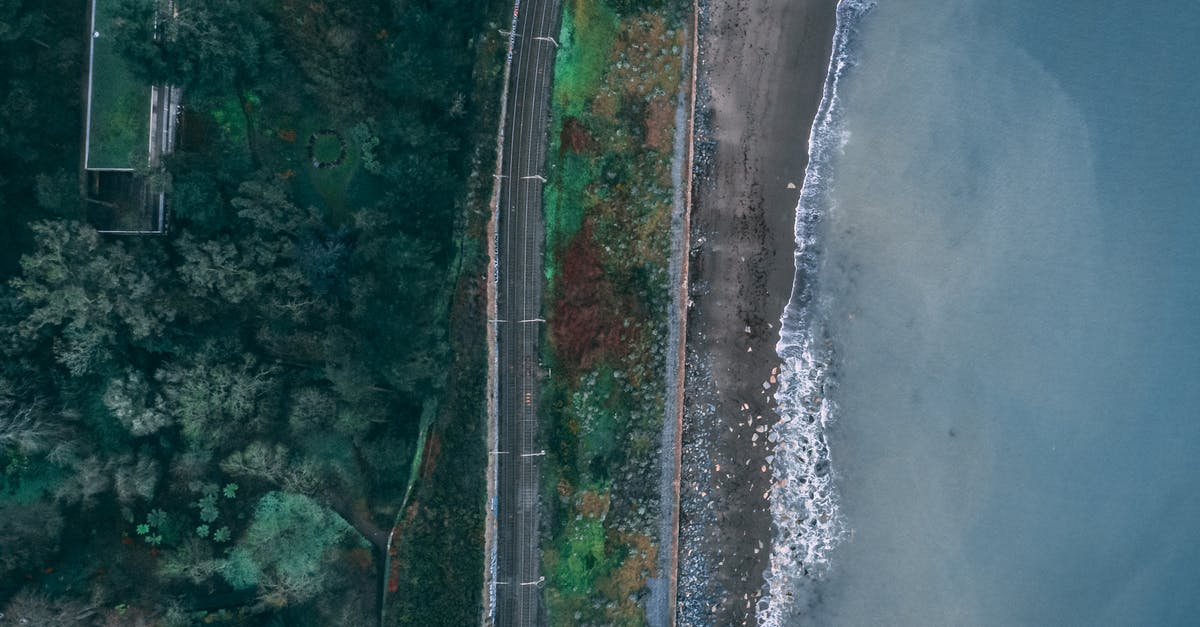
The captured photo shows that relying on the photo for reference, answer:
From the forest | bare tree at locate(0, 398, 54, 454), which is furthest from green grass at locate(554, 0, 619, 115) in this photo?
bare tree at locate(0, 398, 54, 454)

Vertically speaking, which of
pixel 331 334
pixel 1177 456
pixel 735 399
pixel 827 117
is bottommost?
pixel 1177 456

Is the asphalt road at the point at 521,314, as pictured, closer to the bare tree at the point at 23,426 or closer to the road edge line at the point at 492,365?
the road edge line at the point at 492,365

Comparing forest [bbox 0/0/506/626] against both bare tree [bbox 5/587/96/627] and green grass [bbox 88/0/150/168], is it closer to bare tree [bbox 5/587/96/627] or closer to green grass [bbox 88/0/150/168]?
bare tree [bbox 5/587/96/627]

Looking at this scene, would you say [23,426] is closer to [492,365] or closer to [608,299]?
[492,365]

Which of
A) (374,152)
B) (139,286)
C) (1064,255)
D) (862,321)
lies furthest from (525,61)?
(1064,255)

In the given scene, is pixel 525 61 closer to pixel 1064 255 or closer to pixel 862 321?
pixel 862 321

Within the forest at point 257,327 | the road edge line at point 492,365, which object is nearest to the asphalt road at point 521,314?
the road edge line at point 492,365
